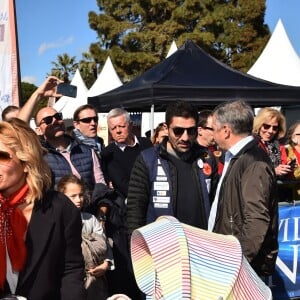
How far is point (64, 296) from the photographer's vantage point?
231 cm

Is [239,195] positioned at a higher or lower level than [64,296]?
higher

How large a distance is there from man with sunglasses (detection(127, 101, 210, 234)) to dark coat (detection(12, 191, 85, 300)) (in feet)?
5.33

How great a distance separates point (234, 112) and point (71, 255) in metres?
1.55

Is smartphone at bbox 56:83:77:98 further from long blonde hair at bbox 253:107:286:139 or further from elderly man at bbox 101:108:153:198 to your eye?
long blonde hair at bbox 253:107:286:139

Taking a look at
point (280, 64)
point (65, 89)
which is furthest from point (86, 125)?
point (280, 64)

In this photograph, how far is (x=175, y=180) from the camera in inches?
156

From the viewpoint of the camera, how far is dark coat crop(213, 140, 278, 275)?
10.4 ft

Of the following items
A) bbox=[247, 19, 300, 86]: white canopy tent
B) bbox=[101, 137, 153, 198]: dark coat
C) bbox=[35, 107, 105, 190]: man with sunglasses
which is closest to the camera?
bbox=[35, 107, 105, 190]: man with sunglasses

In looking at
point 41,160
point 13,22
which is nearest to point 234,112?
point 41,160

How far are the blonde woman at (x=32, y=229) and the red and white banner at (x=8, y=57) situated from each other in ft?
15.8

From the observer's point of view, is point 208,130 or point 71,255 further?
point 208,130

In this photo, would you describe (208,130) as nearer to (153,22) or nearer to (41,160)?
(41,160)

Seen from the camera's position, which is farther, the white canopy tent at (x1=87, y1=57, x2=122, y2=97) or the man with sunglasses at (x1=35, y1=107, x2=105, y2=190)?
the white canopy tent at (x1=87, y1=57, x2=122, y2=97)

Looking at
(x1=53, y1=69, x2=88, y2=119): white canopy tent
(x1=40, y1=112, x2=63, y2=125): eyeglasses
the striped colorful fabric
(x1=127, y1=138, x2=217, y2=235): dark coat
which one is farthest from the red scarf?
(x1=53, y1=69, x2=88, y2=119): white canopy tent
